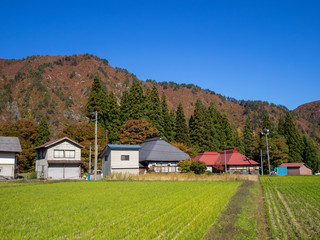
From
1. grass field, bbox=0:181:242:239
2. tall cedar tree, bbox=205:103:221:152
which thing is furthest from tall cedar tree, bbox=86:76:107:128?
grass field, bbox=0:181:242:239

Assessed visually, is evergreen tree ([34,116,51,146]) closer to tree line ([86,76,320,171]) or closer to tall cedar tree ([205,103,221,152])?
tree line ([86,76,320,171])

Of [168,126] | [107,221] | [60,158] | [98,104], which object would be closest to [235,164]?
[168,126]

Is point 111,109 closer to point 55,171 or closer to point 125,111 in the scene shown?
point 125,111

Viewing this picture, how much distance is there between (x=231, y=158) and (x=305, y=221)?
46565mm

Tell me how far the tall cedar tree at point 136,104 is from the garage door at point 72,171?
61.8 ft

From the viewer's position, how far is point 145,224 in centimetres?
898

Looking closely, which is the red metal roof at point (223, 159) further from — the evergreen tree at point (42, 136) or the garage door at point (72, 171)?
the evergreen tree at point (42, 136)

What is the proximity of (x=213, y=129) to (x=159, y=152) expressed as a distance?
2236 cm

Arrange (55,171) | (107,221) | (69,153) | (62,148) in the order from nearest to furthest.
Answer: (107,221)
(55,171)
(62,148)
(69,153)

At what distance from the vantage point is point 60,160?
39.3 meters

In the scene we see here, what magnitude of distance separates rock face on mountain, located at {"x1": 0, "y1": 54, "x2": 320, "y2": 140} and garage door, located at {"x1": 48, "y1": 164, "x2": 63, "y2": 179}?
3972cm

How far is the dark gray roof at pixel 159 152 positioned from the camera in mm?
45000

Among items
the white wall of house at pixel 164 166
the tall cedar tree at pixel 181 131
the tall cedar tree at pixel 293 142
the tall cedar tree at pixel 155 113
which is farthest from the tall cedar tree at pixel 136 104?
the tall cedar tree at pixel 293 142

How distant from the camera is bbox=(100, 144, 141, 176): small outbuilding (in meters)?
39.9
